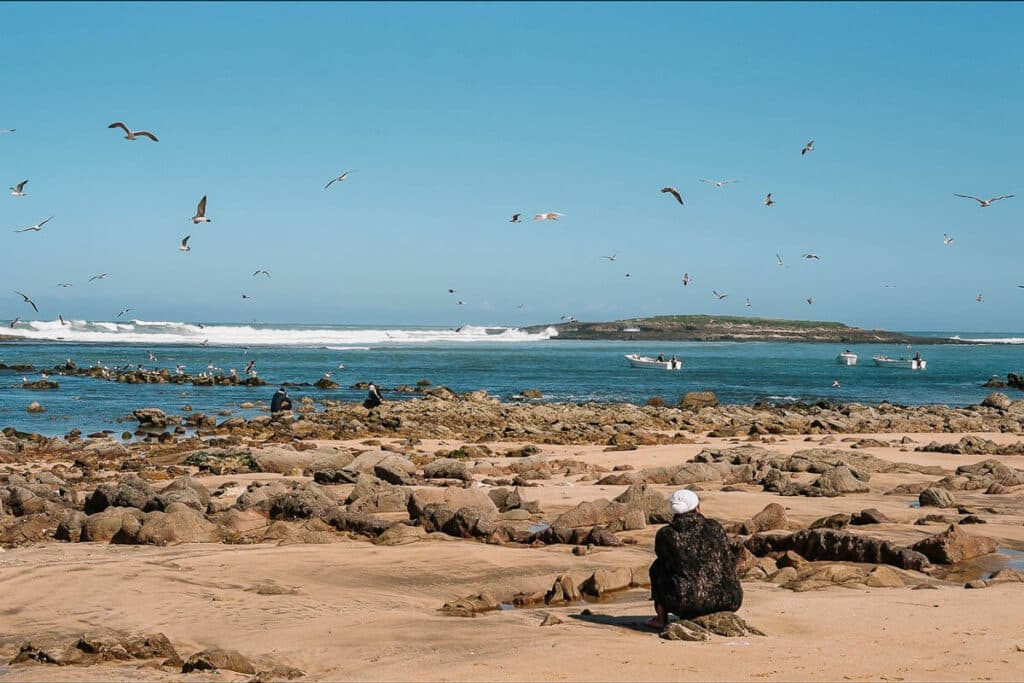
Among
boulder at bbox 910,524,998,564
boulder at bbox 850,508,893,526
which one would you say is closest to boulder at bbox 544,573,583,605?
boulder at bbox 910,524,998,564

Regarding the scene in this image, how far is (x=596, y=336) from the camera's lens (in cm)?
16925

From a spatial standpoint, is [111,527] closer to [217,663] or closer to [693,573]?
[217,663]

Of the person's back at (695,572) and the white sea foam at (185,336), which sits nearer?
the person's back at (695,572)

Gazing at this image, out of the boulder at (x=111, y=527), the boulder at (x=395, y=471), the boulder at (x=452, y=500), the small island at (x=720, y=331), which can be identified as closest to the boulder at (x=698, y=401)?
the boulder at (x=395, y=471)

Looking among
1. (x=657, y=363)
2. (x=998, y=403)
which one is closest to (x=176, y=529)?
(x=998, y=403)

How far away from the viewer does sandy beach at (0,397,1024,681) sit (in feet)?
25.4

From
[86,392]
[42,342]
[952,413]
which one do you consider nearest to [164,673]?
[952,413]

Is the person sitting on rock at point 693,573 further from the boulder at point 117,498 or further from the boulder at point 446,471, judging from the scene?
the boulder at point 446,471

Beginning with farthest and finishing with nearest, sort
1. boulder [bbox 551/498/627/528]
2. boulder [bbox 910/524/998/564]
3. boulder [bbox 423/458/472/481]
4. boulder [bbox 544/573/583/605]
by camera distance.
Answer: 1. boulder [bbox 423/458/472/481]
2. boulder [bbox 551/498/627/528]
3. boulder [bbox 910/524/998/564]
4. boulder [bbox 544/573/583/605]

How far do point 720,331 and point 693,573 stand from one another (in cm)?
16579

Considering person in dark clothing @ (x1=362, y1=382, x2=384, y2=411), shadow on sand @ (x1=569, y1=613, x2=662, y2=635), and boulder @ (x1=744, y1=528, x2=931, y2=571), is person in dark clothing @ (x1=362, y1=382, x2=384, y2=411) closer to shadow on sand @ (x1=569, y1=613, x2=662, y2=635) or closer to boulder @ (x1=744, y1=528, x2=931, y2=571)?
boulder @ (x1=744, y1=528, x2=931, y2=571)

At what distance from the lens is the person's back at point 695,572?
28.0ft

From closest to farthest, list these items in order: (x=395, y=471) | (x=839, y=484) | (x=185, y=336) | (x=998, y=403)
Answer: (x=839, y=484), (x=395, y=471), (x=998, y=403), (x=185, y=336)

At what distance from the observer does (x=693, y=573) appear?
27.9 feet
